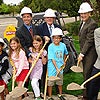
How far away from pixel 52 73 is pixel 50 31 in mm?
752

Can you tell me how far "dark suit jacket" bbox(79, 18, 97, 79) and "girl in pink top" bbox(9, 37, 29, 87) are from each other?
102 centimetres

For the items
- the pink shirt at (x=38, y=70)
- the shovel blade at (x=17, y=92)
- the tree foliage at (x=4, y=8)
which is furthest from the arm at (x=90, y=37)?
the tree foliage at (x=4, y=8)

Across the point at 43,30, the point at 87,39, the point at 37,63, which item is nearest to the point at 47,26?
the point at 43,30

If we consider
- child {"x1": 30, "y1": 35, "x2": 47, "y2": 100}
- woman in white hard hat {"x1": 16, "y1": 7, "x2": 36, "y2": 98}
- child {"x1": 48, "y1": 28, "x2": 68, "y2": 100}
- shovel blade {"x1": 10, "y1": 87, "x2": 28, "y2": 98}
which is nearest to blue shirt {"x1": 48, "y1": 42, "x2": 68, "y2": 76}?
child {"x1": 48, "y1": 28, "x2": 68, "y2": 100}

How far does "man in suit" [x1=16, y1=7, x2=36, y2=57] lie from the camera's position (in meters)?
5.73

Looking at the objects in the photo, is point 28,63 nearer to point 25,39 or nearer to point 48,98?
point 25,39

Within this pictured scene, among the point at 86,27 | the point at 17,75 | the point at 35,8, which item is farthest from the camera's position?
the point at 35,8

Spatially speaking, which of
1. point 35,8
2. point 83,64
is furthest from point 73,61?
point 35,8

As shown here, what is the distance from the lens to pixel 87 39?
5.29 meters

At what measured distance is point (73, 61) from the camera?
828 cm

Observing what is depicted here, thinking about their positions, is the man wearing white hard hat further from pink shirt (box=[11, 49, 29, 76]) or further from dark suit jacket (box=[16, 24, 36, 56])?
pink shirt (box=[11, 49, 29, 76])

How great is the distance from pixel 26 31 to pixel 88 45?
1.16 metres

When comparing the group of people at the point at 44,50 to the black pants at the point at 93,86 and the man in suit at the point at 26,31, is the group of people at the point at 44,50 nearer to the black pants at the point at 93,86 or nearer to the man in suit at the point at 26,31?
the man in suit at the point at 26,31

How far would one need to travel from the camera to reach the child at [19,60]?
566 centimetres
